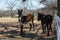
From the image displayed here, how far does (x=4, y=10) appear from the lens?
23.1m

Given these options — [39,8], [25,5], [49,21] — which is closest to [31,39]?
[49,21]

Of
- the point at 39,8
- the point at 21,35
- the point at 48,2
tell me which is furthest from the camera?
the point at 39,8

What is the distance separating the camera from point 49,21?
12.8 m

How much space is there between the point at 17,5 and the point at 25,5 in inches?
38.8

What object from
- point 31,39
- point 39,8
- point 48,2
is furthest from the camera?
point 39,8

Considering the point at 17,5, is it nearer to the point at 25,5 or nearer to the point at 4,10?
the point at 25,5

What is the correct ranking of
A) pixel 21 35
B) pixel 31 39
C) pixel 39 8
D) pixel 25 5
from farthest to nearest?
pixel 39 8
pixel 25 5
pixel 21 35
pixel 31 39

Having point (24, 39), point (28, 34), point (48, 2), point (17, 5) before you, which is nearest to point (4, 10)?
point (17, 5)

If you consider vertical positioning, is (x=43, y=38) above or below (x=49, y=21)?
below

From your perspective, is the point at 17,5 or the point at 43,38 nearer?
the point at 43,38

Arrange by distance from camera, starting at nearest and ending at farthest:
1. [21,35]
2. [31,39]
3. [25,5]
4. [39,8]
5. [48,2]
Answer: [31,39] < [21,35] < [48,2] < [25,5] < [39,8]

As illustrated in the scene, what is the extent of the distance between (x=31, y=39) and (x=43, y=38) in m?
0.65

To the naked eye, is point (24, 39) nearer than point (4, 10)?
Yes

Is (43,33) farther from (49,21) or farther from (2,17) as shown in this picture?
(2,17)
